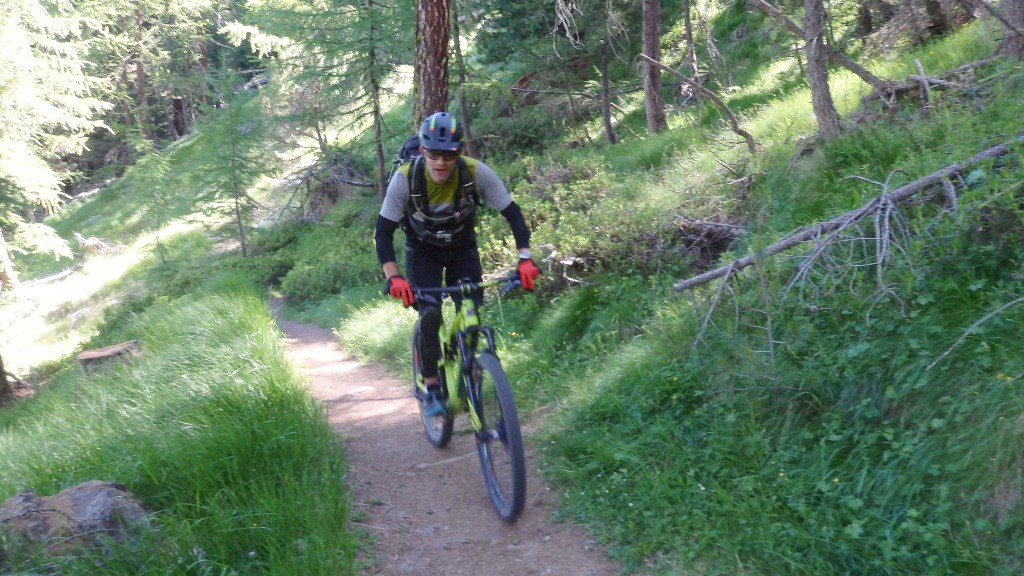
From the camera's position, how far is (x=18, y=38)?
19.6 metres

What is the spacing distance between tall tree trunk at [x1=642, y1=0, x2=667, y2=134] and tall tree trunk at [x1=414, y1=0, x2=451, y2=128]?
4605 millimetres

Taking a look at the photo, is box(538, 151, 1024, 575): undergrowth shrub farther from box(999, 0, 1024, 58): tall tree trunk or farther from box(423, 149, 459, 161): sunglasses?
box(999, 0, 1024, 58): tall tree trunk

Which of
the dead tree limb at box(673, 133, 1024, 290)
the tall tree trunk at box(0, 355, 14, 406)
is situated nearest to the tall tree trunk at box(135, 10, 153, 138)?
the tall tree trunk at box(0, 355, 14, 406)

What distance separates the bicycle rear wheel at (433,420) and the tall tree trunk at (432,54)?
476cm

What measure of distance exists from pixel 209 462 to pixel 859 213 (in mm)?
4346

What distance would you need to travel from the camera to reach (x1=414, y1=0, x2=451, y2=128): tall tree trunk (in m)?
9.17

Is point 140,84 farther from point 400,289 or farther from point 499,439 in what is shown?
point 499,439

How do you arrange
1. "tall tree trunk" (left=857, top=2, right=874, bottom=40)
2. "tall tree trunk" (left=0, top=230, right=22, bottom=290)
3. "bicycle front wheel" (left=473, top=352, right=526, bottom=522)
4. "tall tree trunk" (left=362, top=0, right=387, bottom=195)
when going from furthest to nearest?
"tall tree trunk" (left=0, top=230, right=22, bottom=290) < "tall tree trunk" (left=362, top=0, right=387, bottom=195) < "tall tree trunk" (left=857, top=2, right=874, bottom=40) < "bicycle front wheel" (left=473, top=352, right=526, bottom=522)

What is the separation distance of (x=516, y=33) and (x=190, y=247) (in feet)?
69.1

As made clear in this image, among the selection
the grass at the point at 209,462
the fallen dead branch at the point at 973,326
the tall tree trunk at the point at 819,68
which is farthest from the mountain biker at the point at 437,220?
the tall tree trunk at the point at 819,68

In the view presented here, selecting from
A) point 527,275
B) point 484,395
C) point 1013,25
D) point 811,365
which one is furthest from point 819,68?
point 484,395

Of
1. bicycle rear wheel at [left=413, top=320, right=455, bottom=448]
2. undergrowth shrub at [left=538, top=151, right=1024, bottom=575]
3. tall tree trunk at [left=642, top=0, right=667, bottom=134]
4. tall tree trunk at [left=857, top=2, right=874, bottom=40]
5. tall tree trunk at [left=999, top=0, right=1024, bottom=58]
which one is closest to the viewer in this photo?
undergrowth shrub at [left=538, top=151, right=1024, bottom=575]

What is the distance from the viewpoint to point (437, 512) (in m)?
4.69

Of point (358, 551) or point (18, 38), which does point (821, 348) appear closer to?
point (358, 551)
